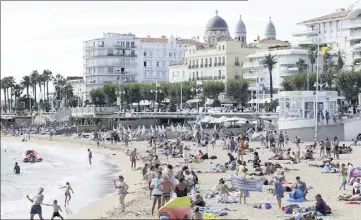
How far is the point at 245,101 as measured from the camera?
71938 mm

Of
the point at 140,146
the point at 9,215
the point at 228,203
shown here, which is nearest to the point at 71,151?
the point at 140,146

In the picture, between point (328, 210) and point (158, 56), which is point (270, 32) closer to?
point (158, 56)

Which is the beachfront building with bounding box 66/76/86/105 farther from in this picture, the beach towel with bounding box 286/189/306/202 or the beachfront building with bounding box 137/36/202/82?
the beach towel with bounding box 286/189/306/202

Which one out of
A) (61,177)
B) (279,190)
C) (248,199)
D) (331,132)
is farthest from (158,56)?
(279,190)

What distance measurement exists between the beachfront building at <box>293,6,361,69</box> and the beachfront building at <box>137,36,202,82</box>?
100 ft

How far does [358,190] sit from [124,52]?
84.5 metres

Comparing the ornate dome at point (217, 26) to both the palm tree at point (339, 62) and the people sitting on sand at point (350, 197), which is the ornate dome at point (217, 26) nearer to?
the palm tree at point (339, 62)

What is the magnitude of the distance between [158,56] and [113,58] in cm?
703

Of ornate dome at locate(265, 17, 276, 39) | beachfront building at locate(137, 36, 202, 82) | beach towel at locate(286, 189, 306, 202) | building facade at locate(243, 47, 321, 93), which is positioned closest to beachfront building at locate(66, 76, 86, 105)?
beachfront building at locate(137, 36, 202, 82)

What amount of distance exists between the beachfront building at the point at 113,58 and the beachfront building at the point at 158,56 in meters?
0.95

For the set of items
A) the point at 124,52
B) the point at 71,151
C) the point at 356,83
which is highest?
the point at 124,52

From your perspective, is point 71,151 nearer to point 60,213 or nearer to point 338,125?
point 338,125

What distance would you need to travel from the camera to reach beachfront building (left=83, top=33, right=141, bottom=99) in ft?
329

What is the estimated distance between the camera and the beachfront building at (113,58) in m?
100
